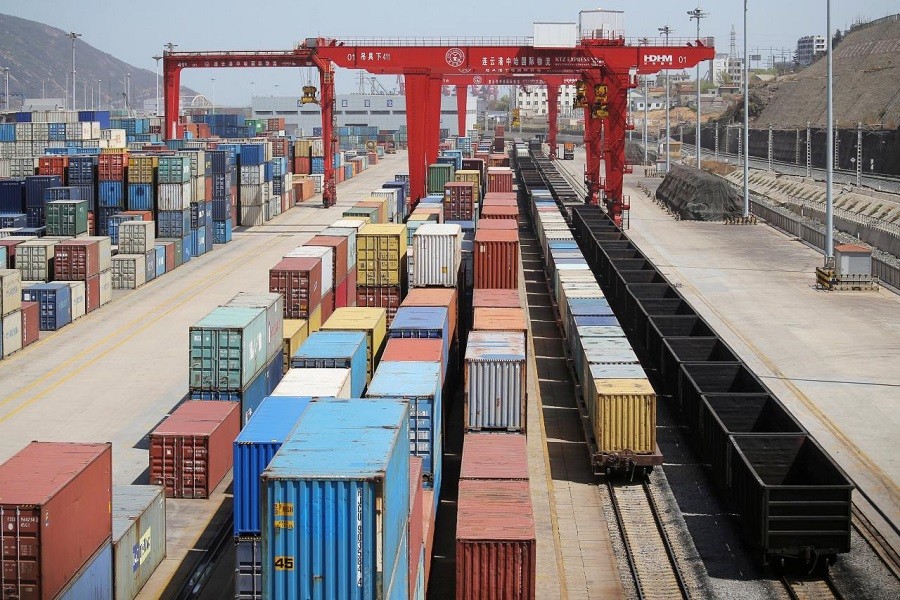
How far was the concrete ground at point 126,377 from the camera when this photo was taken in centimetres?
3005

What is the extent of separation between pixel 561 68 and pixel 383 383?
154 feet

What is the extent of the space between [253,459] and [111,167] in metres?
47.7

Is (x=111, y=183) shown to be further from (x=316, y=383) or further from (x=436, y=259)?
(x=316, y=383)

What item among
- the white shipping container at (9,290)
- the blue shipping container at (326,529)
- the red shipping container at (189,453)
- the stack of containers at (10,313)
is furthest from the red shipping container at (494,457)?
the stack of containers at (10,313)

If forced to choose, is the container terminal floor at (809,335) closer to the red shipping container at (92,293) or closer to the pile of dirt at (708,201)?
the pile of dirt at (708,201)

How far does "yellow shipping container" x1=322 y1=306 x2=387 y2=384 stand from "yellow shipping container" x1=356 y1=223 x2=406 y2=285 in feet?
16.5

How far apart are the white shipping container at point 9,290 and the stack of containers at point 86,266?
6270 millimetres

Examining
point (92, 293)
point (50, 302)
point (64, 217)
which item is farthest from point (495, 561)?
point (64, 217)

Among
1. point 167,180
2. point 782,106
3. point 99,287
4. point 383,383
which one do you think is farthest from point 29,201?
point 782,106

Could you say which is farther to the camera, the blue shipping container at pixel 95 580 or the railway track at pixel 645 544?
the railway track at pixel 645 544

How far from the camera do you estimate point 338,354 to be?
1171 inches

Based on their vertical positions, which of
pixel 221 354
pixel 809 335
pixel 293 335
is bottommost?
pixel 809 335

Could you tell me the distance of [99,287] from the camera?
54031mm

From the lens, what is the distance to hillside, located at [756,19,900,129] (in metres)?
130
